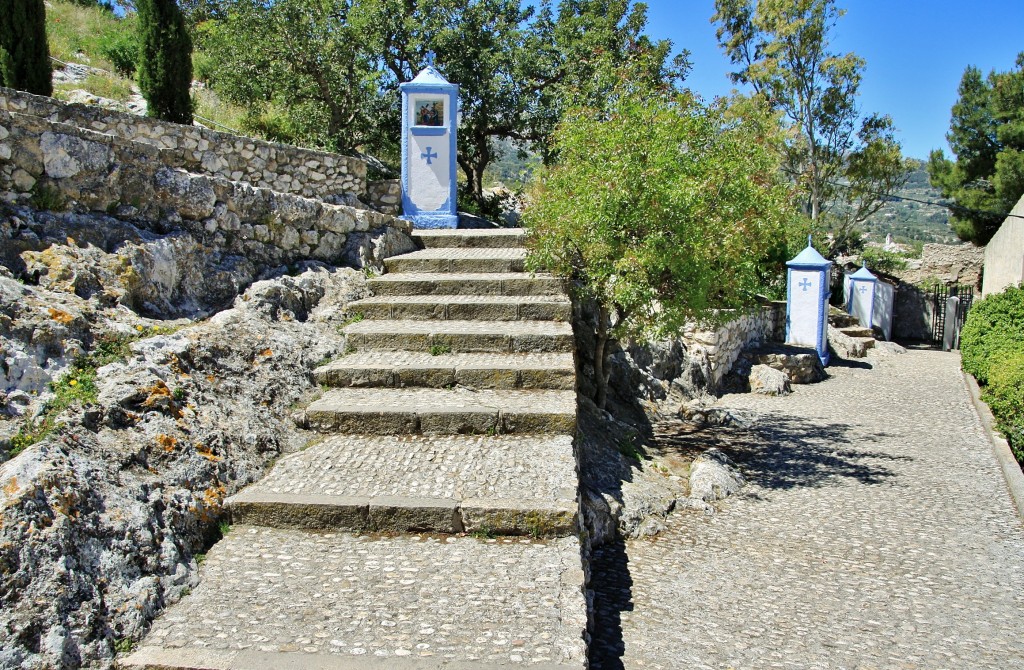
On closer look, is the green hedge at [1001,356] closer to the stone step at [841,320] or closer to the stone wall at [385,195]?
the stone step at [841,320]

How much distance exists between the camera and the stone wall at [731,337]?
1167 cm

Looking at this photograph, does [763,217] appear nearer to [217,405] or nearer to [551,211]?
[551,211]

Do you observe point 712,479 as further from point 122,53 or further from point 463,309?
point 122,53

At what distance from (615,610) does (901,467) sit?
16.2 feet

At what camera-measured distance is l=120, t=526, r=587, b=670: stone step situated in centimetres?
313

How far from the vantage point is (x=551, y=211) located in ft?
22.8

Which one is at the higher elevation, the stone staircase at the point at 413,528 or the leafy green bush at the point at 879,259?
the leafy green bush at the point at 879,259

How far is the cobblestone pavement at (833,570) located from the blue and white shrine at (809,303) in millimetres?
6385

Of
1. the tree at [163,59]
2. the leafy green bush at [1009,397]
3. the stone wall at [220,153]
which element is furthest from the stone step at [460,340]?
the tree at [163,59]

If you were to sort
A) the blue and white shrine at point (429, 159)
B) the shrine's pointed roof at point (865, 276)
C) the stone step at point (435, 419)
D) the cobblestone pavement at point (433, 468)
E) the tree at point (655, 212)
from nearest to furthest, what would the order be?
the cobblestone pavement at point (433, 468) → the stone step at point (435, 419) → the tree at point (655, 212) → the blue and white shrine at point (429, 159) → the shrine's pointed roof at point (865, 276)

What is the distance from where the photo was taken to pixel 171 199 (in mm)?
6402

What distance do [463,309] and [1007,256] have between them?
51.9 ft

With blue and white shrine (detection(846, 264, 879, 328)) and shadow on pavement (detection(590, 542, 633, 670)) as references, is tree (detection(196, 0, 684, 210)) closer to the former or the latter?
shadow on pavement (detection(590, 542, 633, 670))

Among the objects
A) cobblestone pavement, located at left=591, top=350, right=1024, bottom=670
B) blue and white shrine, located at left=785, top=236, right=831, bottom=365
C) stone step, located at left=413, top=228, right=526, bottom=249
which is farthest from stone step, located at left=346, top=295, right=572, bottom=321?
blue and white shrine, located at left=785, top=236, right=831, bottom=365
